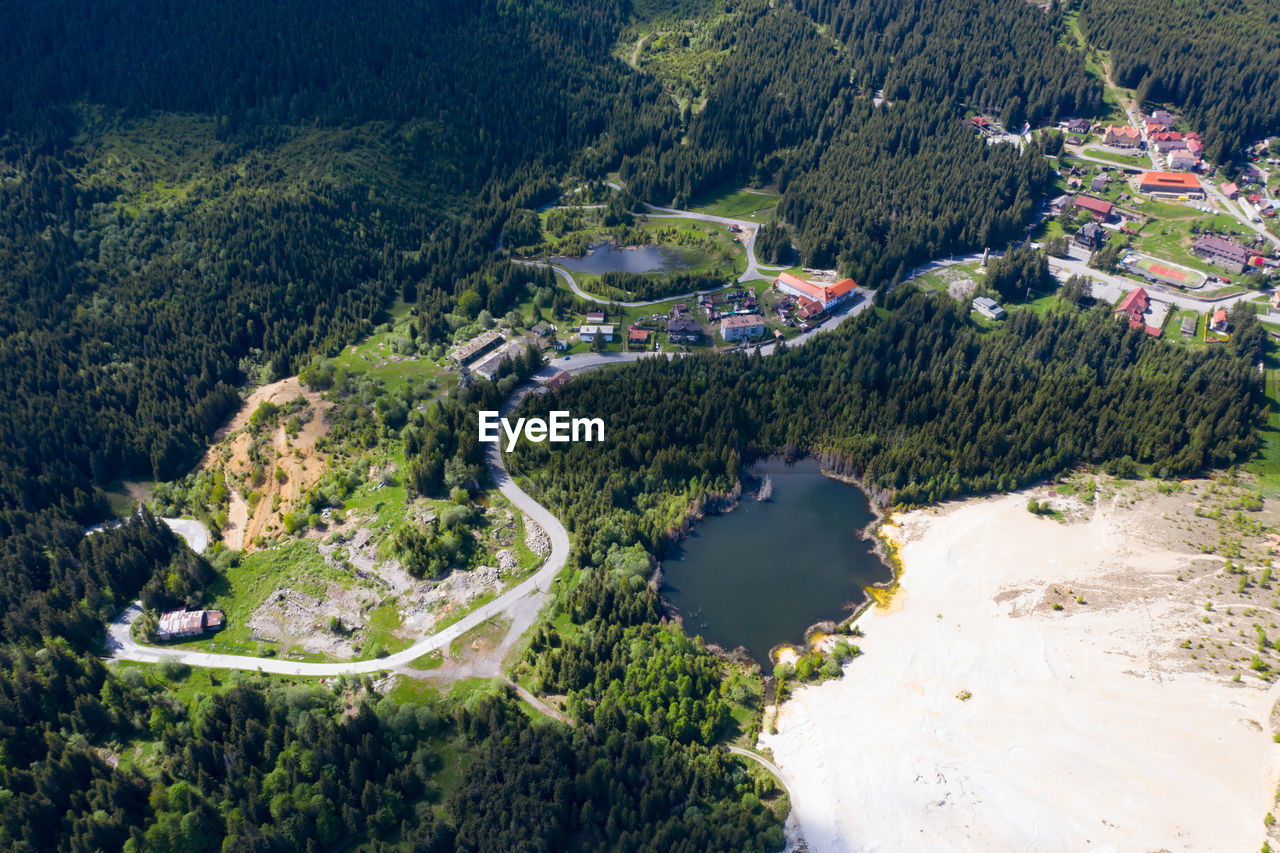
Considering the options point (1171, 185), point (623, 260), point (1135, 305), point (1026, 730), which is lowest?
point (1026, 730)

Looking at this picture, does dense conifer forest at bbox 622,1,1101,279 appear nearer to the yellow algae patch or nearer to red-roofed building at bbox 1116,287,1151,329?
red-roofed building at bbox 1116,287,1151,329

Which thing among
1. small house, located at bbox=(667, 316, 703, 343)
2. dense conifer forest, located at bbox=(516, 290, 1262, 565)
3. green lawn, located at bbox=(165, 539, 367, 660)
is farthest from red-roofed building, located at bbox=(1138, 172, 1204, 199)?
green lawn, located at bbox=(165, 539, 367, 660)

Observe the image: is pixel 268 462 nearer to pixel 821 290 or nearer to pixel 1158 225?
pixel 821 290

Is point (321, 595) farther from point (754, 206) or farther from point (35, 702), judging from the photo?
point (754, 206)

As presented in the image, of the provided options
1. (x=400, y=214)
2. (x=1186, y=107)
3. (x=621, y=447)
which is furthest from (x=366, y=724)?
(x=1186, y=107)

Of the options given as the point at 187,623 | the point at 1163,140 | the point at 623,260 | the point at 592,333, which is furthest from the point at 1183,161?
the point at 187,623

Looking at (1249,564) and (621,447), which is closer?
(1249,564)

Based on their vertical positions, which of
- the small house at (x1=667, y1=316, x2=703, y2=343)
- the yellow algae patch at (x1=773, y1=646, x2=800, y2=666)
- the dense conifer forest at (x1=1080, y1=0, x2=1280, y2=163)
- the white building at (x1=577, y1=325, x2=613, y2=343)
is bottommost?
the yellow algae patch at (x1=773, y1=646, x2=800, y2=666)
